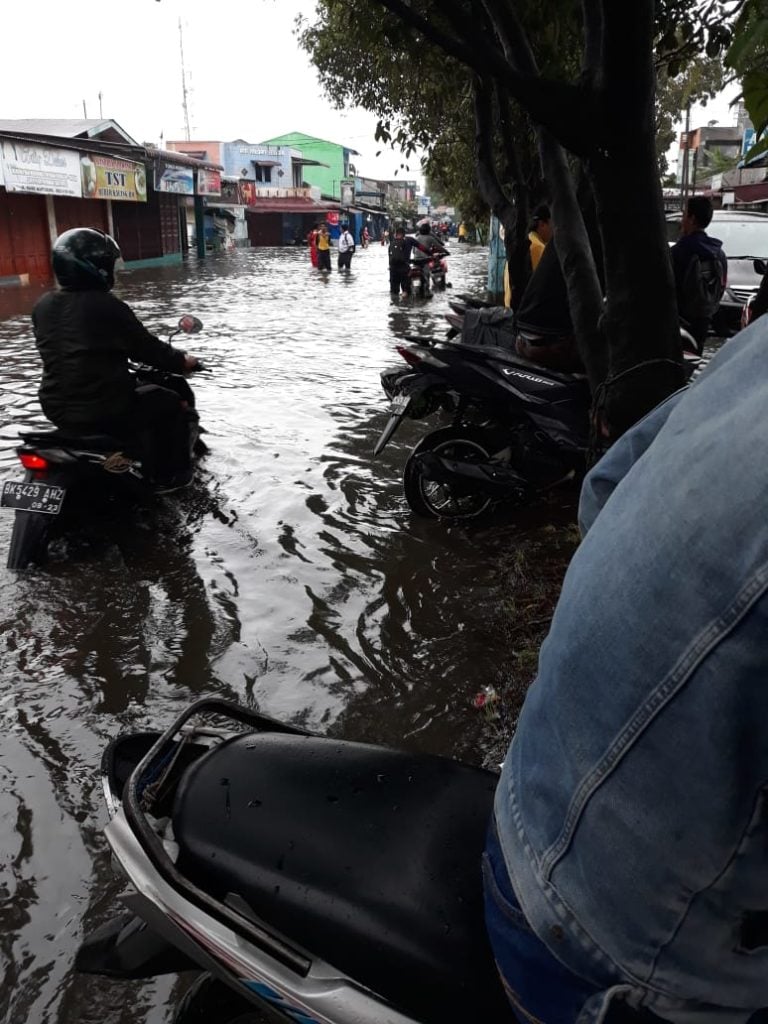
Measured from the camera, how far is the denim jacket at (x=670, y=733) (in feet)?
2.56

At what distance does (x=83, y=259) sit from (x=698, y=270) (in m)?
5.20

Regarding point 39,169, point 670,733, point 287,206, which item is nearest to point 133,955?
point 670,733

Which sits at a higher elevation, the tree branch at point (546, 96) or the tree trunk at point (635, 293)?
the tree branch at point (546, 96)

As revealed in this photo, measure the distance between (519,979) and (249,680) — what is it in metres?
2.64

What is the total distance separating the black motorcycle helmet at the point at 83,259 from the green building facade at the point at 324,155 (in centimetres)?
6875

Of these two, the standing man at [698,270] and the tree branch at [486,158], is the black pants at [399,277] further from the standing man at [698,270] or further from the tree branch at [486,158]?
the standing man at [698,270]

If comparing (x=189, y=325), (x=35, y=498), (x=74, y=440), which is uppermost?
(x=189, y=325)

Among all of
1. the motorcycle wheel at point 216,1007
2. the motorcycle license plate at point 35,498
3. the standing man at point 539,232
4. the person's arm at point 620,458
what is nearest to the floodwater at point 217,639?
the motorcycle license plate at point 35,498

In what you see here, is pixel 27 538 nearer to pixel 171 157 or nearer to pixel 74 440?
pixel 74 440

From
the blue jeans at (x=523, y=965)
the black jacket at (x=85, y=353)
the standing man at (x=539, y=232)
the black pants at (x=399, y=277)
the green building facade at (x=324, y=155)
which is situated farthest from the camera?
the green building facade at (x=324, y=155)

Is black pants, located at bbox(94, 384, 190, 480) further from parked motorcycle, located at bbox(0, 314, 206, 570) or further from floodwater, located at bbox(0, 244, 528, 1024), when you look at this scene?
→ floodwater, located at bbox(0, 244, 528, 1024)

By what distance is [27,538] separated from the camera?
4355 mm

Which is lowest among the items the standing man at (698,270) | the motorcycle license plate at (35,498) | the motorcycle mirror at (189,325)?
the motorcycle license plate at (35,498)

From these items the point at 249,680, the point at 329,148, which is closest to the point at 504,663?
the point at 249,680
